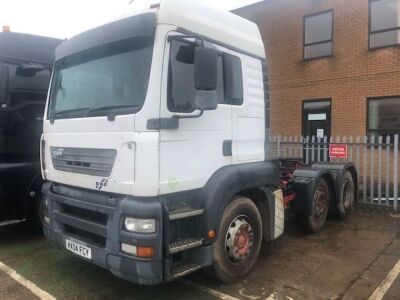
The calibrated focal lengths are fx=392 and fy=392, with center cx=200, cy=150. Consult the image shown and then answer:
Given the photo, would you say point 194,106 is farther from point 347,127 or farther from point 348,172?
point 347,127

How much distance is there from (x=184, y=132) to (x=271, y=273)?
2.15m

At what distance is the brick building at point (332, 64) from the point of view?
11.0m

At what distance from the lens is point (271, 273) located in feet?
15.3

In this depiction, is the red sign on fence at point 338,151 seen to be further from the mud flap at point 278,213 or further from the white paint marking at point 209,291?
the white paint marking at point 209,291

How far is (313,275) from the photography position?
15.0ft

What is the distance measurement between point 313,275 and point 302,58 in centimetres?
940

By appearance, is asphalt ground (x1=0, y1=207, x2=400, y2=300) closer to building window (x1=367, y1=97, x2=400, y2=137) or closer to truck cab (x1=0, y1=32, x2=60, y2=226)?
truck cab (x1=0, y1=32, x2=60, y2=226)

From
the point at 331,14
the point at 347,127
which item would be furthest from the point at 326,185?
the point at 331,14

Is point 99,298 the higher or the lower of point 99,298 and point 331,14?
the lower

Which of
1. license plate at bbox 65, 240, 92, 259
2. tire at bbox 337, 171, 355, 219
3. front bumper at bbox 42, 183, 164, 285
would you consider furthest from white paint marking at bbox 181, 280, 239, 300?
tire at bbox 337, 171, 355, 219

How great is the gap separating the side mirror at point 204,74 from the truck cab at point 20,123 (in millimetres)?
3369

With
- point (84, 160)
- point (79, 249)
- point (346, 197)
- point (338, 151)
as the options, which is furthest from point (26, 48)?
point (338, 151)

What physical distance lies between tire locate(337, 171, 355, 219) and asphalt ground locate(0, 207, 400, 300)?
78cm

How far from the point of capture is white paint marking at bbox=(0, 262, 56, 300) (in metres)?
4.11
